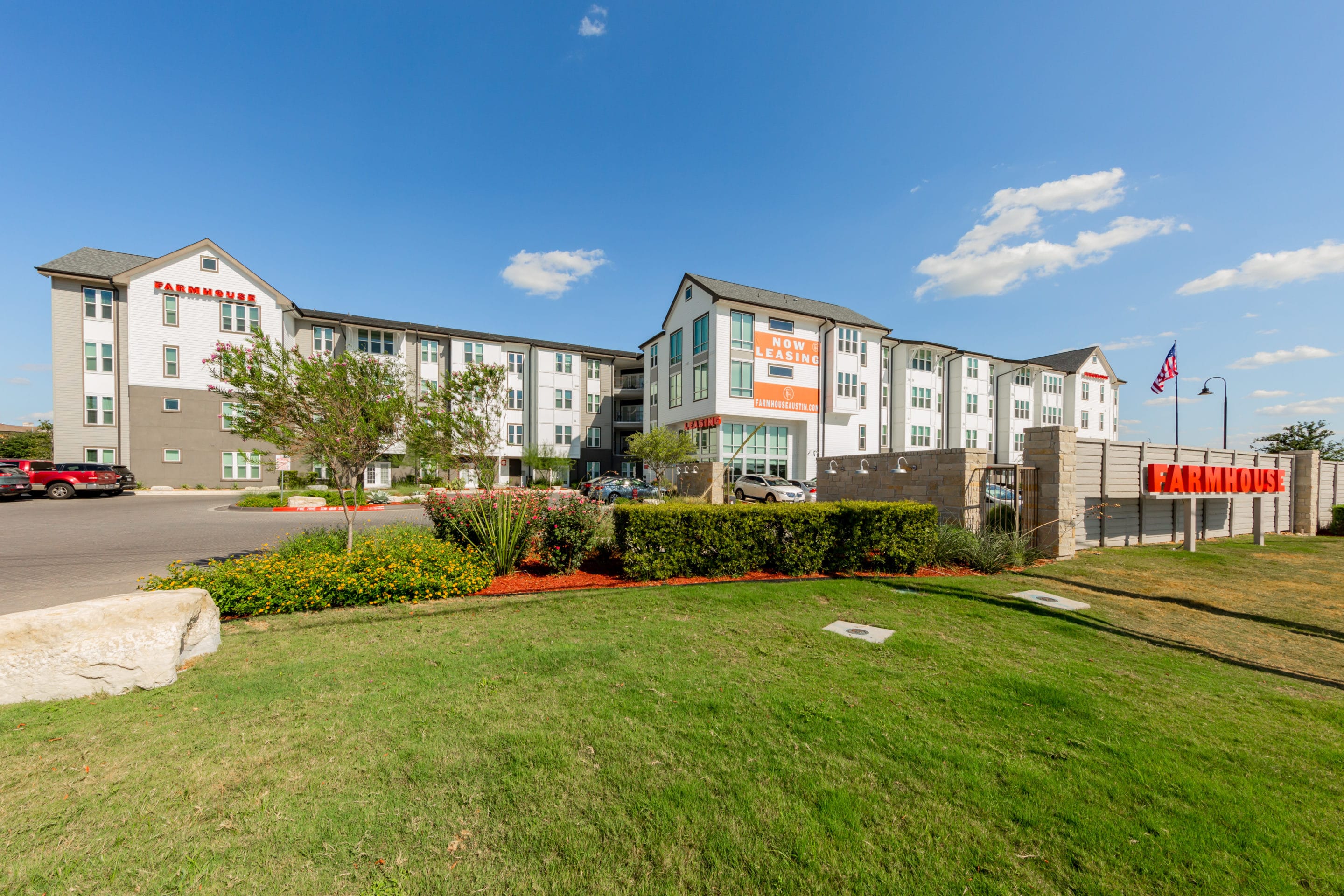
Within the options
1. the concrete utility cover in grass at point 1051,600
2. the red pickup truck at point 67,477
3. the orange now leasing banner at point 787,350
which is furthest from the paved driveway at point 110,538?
the orange now leasing banner at point 787,350

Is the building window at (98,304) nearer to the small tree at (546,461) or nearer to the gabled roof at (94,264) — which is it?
the gabled roof at (94,264)

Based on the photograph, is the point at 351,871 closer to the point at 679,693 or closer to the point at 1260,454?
the point at 679,693

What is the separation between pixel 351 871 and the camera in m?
2.34

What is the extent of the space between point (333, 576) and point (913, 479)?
12690 mm

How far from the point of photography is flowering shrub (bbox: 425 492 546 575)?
875cm

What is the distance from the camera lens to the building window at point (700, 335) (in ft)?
111

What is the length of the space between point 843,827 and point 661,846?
3.30 ft

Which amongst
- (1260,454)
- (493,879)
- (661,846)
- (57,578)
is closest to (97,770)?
(493,879)

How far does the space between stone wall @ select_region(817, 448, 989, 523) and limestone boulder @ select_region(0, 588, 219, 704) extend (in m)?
12.0

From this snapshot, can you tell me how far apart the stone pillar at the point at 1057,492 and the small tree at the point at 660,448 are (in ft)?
67.2

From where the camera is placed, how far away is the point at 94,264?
30.1m

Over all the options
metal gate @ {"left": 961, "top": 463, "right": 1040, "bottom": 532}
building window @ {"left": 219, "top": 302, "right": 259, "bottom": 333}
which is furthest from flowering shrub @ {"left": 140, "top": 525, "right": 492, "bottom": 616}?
building window @ {"left": 219, "top": 302, "right": 259, "bottom": 333}

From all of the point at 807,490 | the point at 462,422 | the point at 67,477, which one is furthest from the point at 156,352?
the point at 807,490

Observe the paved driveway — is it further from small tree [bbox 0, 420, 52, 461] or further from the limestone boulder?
small tree [bbox 0, 420, 52, 461]
